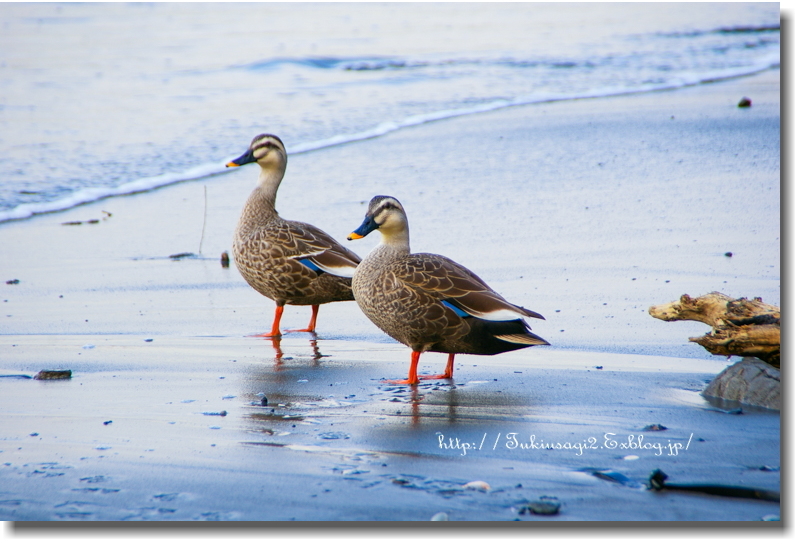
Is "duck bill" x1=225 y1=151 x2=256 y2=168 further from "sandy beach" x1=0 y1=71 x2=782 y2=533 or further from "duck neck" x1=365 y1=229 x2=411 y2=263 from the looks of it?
"duck neck" x1=365 y1=229 x2=411 y2=263

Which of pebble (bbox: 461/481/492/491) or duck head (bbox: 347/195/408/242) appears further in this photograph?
duck head (bbox: 347/195/408/242)

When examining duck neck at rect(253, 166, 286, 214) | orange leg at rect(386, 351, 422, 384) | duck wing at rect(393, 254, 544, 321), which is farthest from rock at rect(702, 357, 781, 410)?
duck neck at rect(253, 166, 286, 214)

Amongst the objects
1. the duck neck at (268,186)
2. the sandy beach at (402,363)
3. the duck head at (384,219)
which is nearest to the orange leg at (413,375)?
the sandy beach at (402,363)

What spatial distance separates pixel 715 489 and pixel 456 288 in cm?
200

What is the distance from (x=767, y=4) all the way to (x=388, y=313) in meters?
20.7

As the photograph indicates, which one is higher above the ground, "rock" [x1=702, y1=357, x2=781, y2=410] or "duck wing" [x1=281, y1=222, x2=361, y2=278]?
"duck wing" [x1=281, y1=222, x2=361, y2=278]

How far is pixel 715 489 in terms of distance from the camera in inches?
145

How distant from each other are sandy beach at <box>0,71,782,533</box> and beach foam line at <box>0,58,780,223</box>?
0.28 m

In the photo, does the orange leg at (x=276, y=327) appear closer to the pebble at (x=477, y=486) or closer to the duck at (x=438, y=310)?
the duck at (x=438, y=310)

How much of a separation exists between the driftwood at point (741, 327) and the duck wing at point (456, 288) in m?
0.93

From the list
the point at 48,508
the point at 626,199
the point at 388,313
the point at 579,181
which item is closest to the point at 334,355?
the point at 388,313

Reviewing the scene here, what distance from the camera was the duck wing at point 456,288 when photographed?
16.6 ft

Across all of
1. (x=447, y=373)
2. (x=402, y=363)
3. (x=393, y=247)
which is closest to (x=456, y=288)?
(x=447, y=373)

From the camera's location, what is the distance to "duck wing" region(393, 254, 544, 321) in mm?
5051
